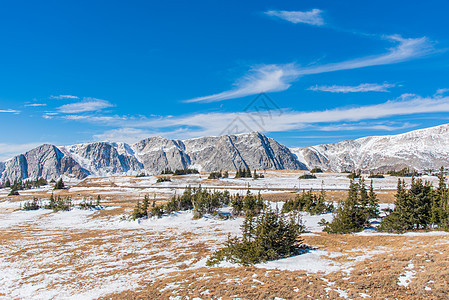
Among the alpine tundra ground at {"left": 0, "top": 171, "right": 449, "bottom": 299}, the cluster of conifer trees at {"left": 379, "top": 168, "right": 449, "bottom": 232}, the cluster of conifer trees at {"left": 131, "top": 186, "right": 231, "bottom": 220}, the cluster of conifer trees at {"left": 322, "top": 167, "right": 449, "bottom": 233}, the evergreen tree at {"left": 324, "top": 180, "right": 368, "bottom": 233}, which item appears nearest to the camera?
the alpine tundra ground at {"left": 0, "top": 171, "right": 449, "bottom": 299}

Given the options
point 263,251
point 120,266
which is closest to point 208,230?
point 120,266

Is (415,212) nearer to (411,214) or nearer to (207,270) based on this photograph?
(411,214)

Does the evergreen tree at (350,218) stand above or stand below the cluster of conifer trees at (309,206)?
above

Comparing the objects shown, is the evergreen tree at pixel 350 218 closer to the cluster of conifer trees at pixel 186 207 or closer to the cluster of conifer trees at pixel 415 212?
the cluster of conifer trees at pixel 415 212

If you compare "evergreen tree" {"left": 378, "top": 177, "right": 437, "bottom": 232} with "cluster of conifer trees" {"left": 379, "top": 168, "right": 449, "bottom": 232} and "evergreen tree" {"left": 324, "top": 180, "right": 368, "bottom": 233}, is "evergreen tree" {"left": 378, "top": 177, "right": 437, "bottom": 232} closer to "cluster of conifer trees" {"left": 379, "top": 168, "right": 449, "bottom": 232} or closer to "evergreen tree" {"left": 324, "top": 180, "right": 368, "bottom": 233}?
"cluster of conifer trees" {"left": 379, "top": 168, "right": 449, "bottom": 232}

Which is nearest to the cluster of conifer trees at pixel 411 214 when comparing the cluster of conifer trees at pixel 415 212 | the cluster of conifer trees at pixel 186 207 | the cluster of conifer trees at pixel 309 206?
the cluster of conifer trees at pixel 415 212

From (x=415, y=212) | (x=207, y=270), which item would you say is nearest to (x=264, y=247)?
(x=207, y=270)

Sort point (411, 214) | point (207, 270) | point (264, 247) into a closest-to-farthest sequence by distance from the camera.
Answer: point (207, 270)
point (264, 247)
point (411, 214)

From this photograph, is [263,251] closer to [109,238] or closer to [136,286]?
[136,286]

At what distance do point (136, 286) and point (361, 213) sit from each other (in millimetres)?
24227

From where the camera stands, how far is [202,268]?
1697 cm

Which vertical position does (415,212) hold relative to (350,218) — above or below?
above

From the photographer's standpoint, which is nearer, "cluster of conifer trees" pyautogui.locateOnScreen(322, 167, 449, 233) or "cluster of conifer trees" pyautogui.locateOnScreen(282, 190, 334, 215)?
"cluster of conifer trees" pyautogui.locateOnScreen(322, 167, 449, 233)

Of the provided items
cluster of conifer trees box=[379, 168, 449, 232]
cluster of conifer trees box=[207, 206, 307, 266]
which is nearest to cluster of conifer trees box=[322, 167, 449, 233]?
cluster of conifer trees box=[379, 168, 449, 232]
